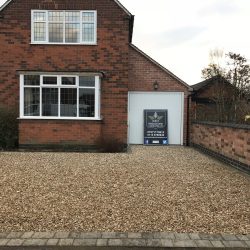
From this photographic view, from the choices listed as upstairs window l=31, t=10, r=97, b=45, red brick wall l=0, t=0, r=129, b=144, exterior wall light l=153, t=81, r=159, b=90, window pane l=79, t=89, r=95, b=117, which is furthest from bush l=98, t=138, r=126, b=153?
upstairs window l=31, t=10, r=97, b=45

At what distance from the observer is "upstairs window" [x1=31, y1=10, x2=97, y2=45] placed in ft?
48.8

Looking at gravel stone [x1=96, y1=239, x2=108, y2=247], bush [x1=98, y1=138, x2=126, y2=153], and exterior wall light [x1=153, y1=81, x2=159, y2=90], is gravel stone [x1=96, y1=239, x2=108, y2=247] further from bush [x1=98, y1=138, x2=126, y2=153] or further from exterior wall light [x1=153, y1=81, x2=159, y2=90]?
exterior wall light [x1=153, y1=81, x2=159, y2=90]

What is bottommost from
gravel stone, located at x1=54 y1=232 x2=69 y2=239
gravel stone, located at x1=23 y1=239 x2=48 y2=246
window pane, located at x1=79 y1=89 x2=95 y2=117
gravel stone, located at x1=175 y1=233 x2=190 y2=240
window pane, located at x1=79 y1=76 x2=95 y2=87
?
gravel stone, located at x1=23 y1=239 x2=48 y2=246

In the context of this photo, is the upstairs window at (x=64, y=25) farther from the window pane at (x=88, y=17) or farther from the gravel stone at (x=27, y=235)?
the gravel stone at (x=27, y=235)

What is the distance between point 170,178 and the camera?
334 inches

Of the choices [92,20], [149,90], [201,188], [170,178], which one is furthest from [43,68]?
[201,188]

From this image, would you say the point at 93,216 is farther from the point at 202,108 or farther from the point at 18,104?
the point at 202,108

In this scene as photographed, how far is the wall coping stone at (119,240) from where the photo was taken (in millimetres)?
4418

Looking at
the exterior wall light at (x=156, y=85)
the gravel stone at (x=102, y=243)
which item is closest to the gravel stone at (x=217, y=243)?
the gravel stone at (x=102, y=243)

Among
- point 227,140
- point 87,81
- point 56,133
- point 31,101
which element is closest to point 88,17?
point 87,81

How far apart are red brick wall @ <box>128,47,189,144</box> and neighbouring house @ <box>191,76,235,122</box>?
96 centimetres

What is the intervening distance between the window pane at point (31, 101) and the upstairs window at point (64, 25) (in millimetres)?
2192

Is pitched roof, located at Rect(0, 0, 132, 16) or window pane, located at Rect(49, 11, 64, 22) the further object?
window pane, located at Rect(49, 11, 64, 22)

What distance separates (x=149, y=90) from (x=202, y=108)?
291 centimetres
